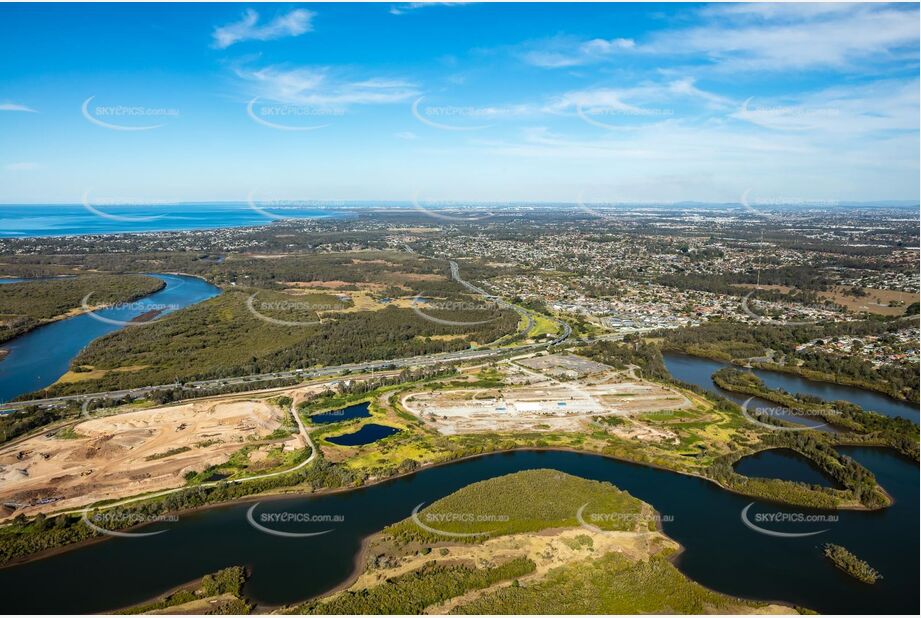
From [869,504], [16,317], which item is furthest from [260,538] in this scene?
[16,317]

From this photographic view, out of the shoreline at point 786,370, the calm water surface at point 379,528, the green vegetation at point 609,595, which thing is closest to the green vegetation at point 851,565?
the calm water surface at point 379,528

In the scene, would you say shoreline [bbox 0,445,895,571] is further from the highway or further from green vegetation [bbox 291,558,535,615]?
the highway

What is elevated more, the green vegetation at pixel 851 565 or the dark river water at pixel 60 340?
the dark river water at pixel 60 340

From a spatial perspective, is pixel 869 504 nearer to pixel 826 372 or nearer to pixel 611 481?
pixel 611 481

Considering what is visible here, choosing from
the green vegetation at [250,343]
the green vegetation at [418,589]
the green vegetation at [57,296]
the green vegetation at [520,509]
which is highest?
the green vegetation at [57,296]

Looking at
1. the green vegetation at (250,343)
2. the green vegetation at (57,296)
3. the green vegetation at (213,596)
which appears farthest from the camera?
the green vegetation at (57,296)

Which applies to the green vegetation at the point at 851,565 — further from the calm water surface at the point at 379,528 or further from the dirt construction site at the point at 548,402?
the dirt construction site at the point at 548,402

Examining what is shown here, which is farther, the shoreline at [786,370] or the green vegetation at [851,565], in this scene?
the shoreline at [786,370]
